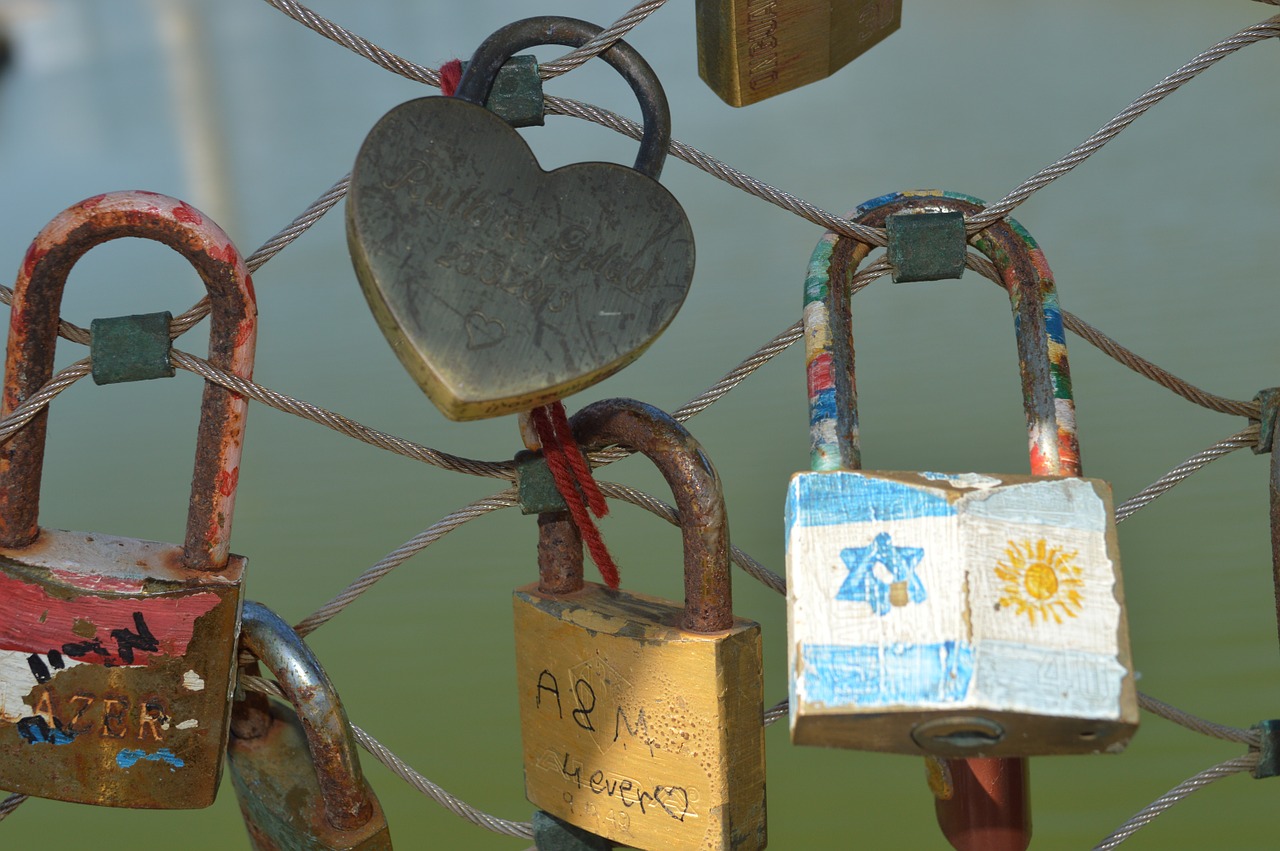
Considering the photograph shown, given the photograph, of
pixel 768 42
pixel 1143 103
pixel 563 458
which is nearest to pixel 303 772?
pixel 563 458

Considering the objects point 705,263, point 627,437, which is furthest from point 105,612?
point 705,263

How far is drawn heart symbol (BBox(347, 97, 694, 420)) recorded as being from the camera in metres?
0.70

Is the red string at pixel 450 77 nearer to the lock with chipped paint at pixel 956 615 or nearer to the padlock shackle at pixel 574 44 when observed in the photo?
the padlock shackle at pixel 574 44

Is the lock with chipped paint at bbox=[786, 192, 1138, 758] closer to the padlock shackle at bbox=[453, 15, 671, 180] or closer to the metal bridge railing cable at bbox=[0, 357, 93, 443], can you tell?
the padlock shackle at bbox=[453, 15, 671, 180]

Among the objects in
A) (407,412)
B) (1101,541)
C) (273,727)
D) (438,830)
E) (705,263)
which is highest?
(705,263)

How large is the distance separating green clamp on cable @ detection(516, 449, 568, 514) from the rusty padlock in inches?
9.1

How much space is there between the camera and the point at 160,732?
0.84 m

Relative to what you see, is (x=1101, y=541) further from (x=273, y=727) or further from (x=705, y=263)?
(x=705, y=263)

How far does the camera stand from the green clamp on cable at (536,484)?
0.89 metres

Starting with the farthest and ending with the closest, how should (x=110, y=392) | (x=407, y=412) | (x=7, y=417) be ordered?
(x=110, y=392), (x=407, y=412), (x=7, y=417)

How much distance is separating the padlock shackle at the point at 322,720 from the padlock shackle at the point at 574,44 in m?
0.37

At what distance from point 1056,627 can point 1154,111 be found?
3199 millimetres

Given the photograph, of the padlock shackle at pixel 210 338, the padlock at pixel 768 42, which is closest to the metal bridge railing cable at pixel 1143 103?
the padlock at pixel 768 42

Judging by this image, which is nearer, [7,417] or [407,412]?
[7,417]
